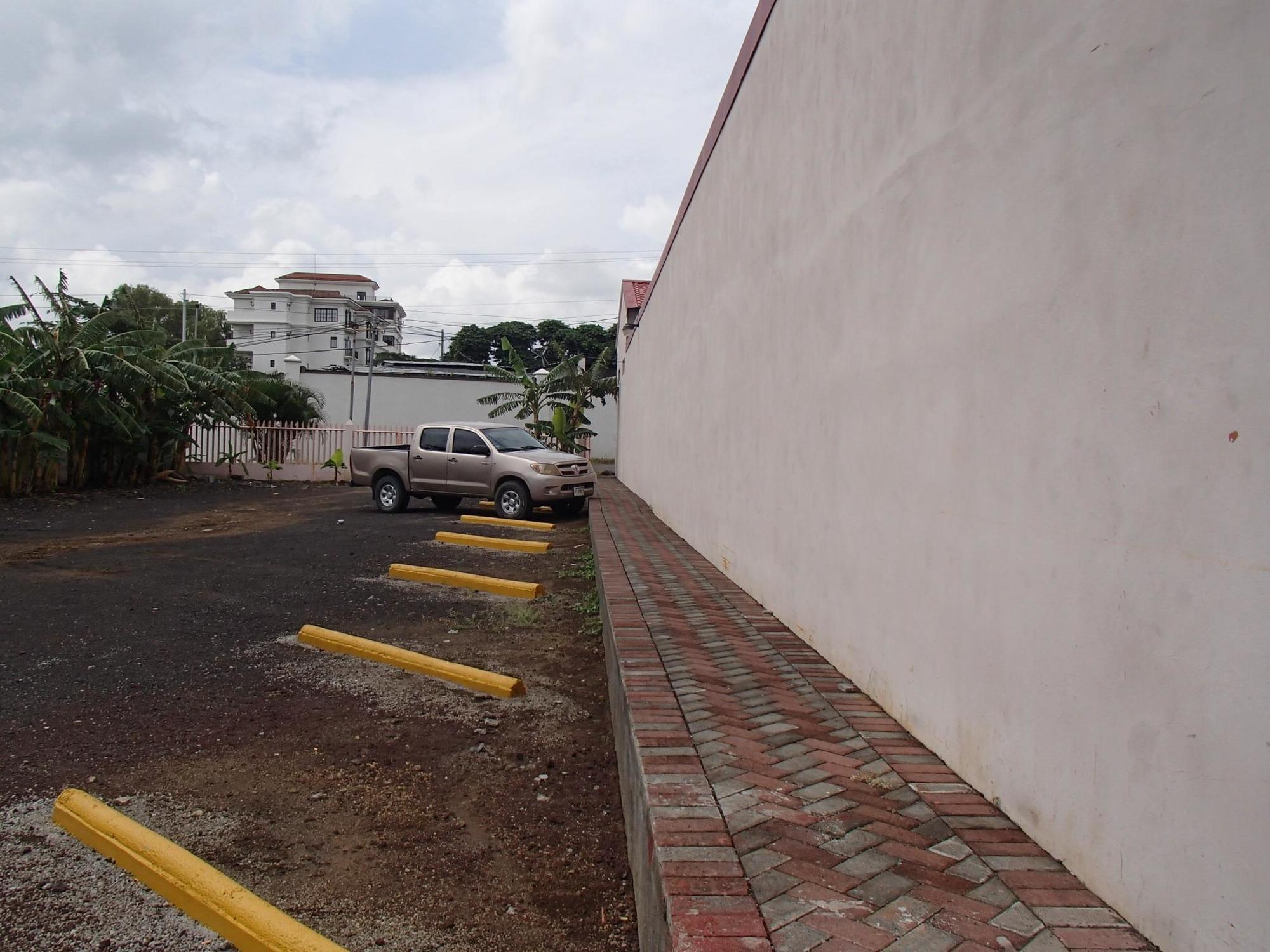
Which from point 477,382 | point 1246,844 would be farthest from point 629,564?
point 477,382

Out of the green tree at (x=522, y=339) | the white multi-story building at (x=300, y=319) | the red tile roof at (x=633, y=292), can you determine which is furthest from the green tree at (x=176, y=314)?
the red tile roof at (x=633, y=292)

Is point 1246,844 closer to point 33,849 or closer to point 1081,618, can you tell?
point 1081,618

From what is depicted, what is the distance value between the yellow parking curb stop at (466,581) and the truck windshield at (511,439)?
6.45 meters

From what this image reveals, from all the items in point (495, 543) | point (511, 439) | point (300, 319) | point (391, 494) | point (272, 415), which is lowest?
point (495, 543)

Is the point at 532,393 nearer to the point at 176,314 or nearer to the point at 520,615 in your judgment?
the point at 520,615

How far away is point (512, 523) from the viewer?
14.4 metres

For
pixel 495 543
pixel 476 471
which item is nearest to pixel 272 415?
pixel 476 471

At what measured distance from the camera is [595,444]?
4675cm

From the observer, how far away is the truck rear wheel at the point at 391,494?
55.2 feet

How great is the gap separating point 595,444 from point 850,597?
42578 mm

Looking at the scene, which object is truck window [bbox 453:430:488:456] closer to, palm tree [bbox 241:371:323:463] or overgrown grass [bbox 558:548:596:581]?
overgrown grass [bbox 558:548:596:581]

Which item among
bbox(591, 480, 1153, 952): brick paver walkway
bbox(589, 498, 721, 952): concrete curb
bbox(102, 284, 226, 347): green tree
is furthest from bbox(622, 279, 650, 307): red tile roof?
bbox(102, 284, 226, 347): green tree

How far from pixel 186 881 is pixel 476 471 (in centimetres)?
1299

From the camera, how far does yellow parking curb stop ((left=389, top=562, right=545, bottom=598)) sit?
28.0 ft
